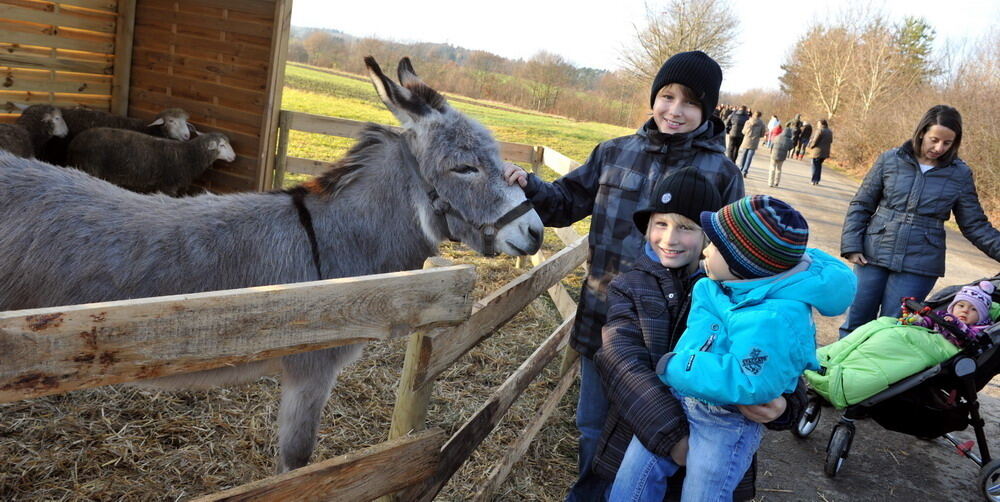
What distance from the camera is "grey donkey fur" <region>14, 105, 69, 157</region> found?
6473 millimetres

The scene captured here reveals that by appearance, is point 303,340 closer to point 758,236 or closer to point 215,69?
point 758,236

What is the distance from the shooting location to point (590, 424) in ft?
9.54

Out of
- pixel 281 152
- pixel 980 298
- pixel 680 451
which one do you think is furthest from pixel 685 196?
pixel 281 152

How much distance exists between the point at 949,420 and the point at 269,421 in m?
4.64

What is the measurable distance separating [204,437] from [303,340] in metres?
2.37

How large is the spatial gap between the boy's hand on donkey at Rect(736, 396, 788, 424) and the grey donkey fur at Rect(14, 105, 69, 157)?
7557mm

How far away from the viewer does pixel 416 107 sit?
9.58 feet

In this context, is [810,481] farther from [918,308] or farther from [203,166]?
[203,166]

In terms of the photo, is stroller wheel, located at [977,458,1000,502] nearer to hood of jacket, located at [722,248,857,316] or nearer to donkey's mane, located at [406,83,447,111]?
hood of jacket, located at [722,248,857,316]

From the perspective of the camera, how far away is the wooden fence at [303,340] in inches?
43.8

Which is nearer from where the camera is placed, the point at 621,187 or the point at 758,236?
the point at 758,236

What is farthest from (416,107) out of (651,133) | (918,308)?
(918,308)

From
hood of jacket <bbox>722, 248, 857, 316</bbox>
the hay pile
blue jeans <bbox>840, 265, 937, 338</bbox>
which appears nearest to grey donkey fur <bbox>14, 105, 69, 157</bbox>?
the hay pile

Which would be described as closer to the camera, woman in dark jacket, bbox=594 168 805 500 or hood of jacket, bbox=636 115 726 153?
woman in dark jacket, bbox=594 168 805 500
